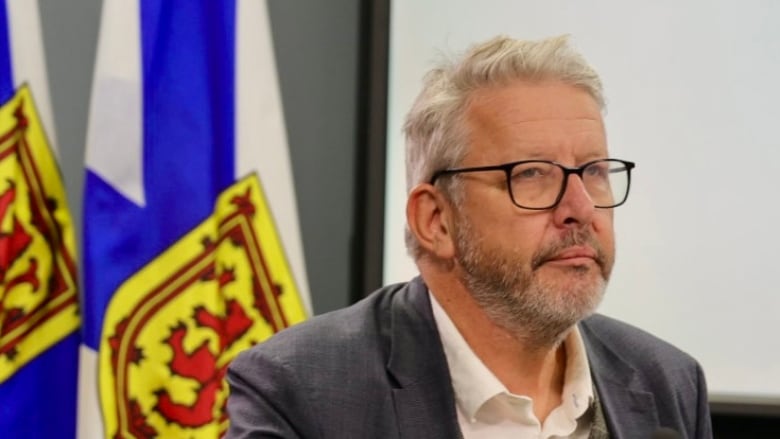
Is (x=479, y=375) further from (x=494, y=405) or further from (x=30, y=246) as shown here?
(x=30, y=246)

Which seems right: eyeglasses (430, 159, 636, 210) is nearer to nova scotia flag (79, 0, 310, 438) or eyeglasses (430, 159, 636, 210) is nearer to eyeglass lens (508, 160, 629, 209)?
eyeglass lens (508, 160, 629, 209)

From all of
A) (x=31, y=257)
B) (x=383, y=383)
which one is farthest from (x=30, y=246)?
(x=383, y=383)

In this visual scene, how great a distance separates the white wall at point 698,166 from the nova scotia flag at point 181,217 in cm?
45

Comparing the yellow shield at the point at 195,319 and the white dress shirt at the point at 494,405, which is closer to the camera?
the white dress shirt at the point at 494,405

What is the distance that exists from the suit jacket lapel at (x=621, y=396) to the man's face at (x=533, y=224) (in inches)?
5.9

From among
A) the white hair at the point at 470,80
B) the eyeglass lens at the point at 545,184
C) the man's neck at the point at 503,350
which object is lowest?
the man's neck at the point at 503,350

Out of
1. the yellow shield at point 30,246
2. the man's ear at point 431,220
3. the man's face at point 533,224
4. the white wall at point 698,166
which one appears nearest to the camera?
the man's face at point 533,224

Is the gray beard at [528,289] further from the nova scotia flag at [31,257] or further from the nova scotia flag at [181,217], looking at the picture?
the nova scotia flag at [31,257]

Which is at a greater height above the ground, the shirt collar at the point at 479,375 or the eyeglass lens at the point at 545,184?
the eyeglass lens at the point at 545,184

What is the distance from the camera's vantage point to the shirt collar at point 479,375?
1284mm

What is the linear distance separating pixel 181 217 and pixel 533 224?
2.61ft

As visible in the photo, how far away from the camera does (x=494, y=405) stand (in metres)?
1.30

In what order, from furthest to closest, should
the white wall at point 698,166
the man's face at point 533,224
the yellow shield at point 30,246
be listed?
1. the white wall at point 698,166
2. the yellow shield at point 30,246
3. the man's face at point 533,224

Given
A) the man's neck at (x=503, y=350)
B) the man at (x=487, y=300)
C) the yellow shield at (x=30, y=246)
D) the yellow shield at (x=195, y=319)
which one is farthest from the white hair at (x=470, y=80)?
the yellow shield at (x=30, y=246)
